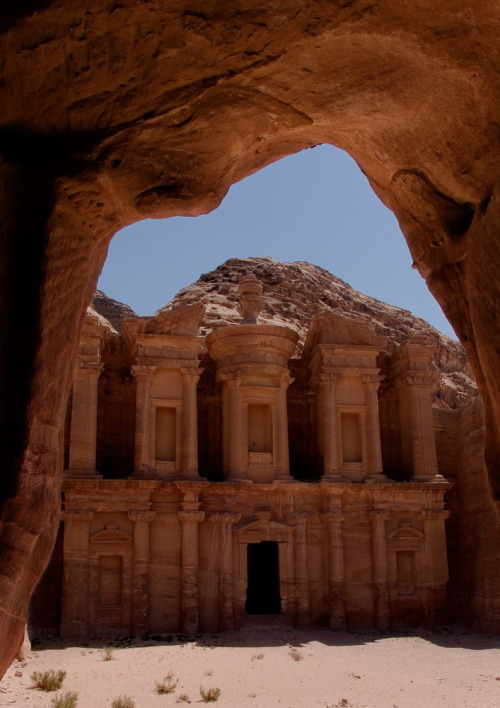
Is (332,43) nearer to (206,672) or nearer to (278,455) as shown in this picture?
(206,672)

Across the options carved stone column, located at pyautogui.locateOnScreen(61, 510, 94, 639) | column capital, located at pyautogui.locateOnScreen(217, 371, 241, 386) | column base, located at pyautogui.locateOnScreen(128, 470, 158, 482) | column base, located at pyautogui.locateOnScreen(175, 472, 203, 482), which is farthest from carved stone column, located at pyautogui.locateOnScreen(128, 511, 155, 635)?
column capital, located at pyautogui.locateOnScreen(217, 371, 241, 386)

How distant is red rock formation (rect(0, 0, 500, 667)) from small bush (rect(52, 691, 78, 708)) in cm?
919

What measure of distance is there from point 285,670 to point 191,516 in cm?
537

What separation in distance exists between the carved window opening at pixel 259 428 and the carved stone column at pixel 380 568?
370 centimetres

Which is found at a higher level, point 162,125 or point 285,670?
point 162,125

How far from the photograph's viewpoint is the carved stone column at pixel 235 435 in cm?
2100

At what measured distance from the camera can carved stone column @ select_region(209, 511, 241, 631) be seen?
19266 mm

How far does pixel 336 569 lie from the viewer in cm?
2033

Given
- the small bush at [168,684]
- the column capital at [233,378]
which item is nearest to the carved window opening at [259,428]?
the column capital at [233,378]

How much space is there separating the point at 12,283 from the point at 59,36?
1161mm

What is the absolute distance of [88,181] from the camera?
3705mm

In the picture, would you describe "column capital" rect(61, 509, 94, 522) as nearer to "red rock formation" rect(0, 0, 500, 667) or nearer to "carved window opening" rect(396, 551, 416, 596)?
"carved window opening" rect(396, 551, 416, 596)

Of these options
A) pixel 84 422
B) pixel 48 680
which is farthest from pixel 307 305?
pixel 48 680

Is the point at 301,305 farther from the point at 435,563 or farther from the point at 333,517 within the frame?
→ the point at 435,563
